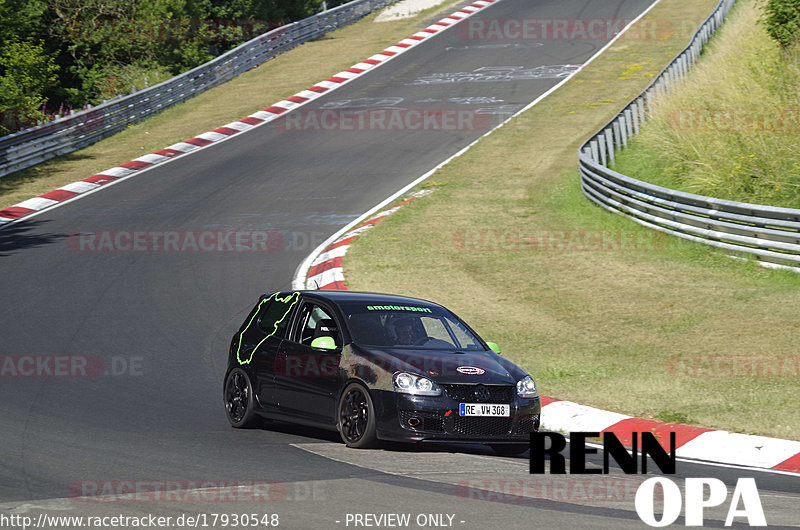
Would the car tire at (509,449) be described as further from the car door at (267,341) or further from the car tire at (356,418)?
the car door at (267,341)

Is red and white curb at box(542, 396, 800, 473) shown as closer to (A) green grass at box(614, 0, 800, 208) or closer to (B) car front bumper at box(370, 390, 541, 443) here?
(B) car front bumper at box(370, 390, 541, 443)

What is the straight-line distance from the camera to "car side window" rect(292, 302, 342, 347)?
34.4 feet

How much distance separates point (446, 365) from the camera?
386 inches

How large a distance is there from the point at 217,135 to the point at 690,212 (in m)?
16.9

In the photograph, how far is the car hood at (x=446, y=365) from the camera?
378 inches

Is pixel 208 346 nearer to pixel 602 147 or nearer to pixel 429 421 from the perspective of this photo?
pixel 429 421

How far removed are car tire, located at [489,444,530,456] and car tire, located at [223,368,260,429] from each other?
2462 mm

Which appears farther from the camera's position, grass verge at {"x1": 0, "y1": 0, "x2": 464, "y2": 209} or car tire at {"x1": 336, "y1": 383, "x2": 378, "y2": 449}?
grass verge at {"x1": 0, "y1": 0, "x2": 464, "y2": 209}

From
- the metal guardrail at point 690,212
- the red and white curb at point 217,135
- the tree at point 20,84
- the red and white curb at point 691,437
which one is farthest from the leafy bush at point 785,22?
the tree at point 20,84

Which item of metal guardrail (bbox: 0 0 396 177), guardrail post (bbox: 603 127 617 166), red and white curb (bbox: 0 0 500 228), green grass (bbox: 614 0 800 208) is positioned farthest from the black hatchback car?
metal guardrail (bbox: 0 0 396 177)

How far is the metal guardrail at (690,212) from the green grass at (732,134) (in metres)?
1.41

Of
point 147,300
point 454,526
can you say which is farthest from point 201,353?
point 454,526

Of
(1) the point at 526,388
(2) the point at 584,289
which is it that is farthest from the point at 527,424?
(2) the point at 584,289

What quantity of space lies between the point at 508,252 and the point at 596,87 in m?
17.8
